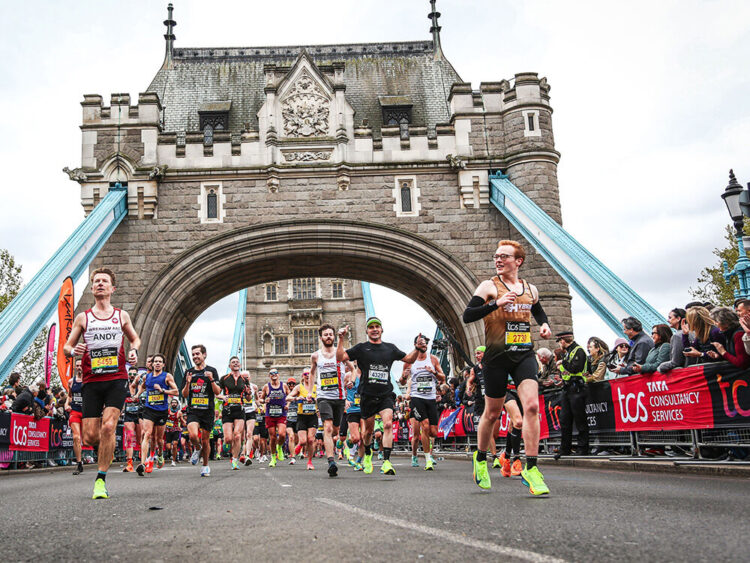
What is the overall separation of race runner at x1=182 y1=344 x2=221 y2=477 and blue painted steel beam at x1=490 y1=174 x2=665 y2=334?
31.9ft

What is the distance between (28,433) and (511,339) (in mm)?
10556

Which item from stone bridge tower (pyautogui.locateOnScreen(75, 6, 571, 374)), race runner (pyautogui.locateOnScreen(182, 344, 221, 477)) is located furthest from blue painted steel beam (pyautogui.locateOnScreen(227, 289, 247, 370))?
race runner (pyautogui.locateOnScreen(182, 344, 221, 477))

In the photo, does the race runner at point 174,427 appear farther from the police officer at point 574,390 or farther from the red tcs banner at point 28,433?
the police officer at point 574,390

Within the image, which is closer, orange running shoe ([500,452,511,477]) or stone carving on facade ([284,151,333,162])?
orange running shoe ([500,452,511,477])

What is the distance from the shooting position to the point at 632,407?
9.54 m

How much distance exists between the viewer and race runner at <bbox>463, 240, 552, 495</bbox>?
5.67 metres

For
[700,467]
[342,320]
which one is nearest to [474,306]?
[700,467]

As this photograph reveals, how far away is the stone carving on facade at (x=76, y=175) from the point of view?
856 inches

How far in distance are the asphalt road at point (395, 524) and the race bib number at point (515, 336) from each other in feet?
3.61

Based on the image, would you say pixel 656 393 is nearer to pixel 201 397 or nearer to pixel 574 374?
pixel 574 374

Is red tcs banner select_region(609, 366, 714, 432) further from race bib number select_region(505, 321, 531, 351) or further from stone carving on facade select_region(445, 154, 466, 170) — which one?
stone carving on facade select_region(445, 154, 466, 170)

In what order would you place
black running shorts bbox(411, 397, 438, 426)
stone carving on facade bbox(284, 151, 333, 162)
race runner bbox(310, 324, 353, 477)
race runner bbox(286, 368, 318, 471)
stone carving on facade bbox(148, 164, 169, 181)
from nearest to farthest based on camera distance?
race runner bbox(310, 324, 353, 477), black running shorts bbox(411, 397, 438, 426), race runner bbox(286, 368, 318, 471), stone carving on facade bbox(148, 164, 169, 181), stone carving on facade bbox(284, 151, 333, 162)

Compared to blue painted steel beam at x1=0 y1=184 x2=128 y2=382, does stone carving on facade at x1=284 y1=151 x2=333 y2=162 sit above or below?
above

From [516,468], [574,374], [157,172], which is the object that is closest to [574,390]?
[574,374]
